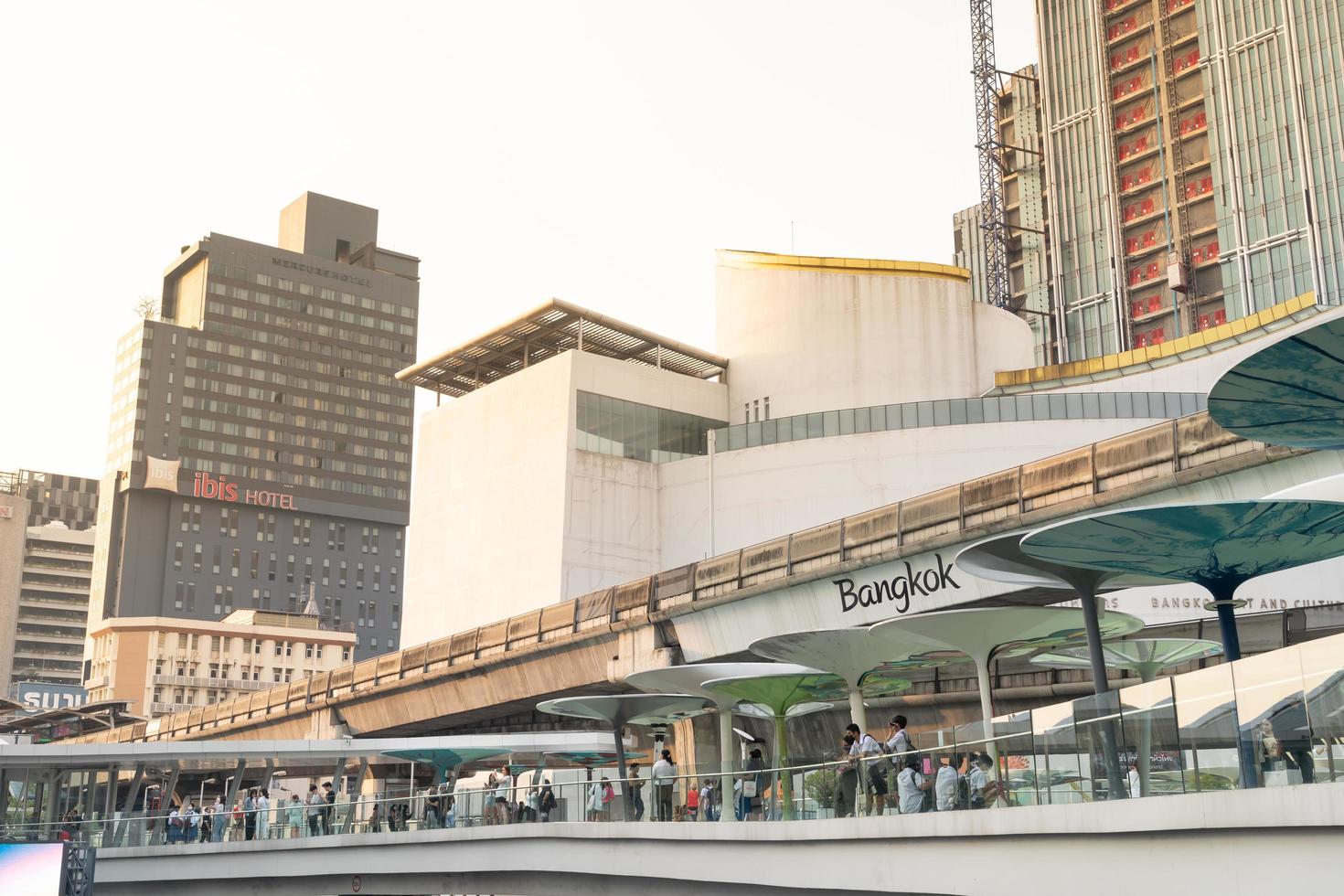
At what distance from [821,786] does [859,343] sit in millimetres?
54451

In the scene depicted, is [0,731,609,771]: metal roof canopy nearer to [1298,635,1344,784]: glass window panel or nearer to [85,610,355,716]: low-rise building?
[1298,635,1344,784]: glass window panel

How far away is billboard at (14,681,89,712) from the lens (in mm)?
122250

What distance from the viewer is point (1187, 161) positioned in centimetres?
10044

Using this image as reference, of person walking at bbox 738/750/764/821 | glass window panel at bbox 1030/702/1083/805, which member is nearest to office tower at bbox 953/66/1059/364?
→ person walking at bbox 738/750/764/821

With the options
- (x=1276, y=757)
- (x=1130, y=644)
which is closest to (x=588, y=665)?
(x=1130, y=644)

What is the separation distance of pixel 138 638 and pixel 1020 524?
126m

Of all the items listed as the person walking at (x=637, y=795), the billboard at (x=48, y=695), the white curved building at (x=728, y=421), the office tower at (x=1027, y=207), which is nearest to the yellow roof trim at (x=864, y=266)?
the white curved building at (x=728, y=421)

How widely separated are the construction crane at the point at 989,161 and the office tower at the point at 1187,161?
624cm

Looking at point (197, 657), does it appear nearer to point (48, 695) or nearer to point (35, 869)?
point (48, 695)

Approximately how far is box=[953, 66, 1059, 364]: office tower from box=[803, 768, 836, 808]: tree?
295ft

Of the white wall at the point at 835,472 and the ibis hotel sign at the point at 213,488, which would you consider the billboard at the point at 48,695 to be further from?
the white wall at the point at 835,472

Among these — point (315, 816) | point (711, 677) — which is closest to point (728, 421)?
point (315, 816)

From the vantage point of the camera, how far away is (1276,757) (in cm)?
1332

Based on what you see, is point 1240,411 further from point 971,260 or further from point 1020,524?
point 971,260
